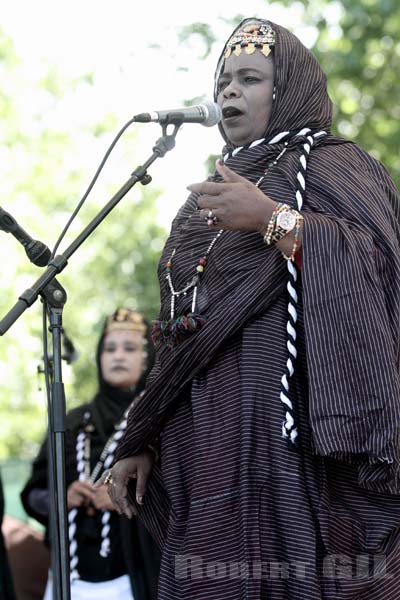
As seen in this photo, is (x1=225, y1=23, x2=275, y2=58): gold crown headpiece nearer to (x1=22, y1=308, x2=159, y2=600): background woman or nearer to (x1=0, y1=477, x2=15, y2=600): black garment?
(x1=22, y1=308, x2=159, y2=600): background woman

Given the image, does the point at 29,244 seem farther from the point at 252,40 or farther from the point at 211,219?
the point at 252,40

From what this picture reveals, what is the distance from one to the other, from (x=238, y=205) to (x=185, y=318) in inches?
18.5

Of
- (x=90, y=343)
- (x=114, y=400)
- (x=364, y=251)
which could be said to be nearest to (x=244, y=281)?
(x=364, y=251)

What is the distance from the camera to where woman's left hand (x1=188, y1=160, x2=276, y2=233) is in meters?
3.29

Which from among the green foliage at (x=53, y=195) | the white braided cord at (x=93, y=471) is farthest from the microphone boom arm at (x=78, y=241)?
the green foliage at (x=53, y=195)

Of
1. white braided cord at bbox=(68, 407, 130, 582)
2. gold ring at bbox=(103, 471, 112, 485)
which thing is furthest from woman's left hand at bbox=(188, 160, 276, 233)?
white braided cord at bbox=(68, 407, 130, 582)

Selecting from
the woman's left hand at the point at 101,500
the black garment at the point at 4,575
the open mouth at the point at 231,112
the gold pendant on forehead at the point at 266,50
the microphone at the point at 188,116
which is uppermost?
the gold pendant on forehead at the point at 266,50

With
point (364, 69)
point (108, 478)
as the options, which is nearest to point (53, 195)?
point (364, 69)

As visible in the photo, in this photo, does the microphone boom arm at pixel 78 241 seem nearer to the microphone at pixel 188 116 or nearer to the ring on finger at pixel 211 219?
the microphone at pixel 188 116

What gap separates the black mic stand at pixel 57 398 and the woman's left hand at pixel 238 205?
0.29 m

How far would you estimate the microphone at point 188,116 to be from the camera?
11.7 ft

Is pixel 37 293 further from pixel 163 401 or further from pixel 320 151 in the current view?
pixel 320 151

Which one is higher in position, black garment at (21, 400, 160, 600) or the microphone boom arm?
the microphone boom arm

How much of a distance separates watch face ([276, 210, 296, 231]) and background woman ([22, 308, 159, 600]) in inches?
126
